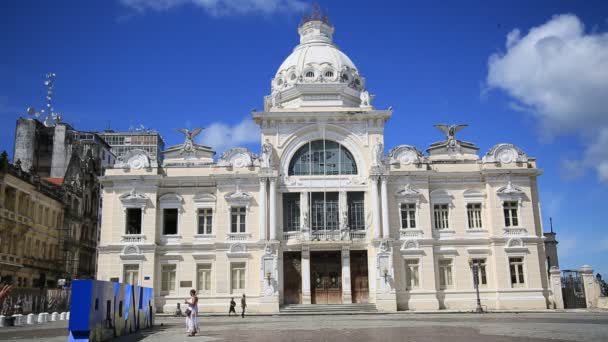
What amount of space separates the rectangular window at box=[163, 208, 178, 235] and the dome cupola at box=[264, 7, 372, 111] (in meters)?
11.4

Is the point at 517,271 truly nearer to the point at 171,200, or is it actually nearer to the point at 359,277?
the point at 359,277

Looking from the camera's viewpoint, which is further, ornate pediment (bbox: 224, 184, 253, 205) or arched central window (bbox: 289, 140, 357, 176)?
arched central window (bbox: 289, 140, 357, 176)

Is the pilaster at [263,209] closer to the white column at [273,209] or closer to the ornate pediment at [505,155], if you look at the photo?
the white column at [273,209]

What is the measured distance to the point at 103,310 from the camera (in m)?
18.6

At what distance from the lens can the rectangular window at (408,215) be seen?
43.8 meters

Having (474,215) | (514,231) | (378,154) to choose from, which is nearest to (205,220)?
(378,154)

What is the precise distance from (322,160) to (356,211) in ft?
15.7

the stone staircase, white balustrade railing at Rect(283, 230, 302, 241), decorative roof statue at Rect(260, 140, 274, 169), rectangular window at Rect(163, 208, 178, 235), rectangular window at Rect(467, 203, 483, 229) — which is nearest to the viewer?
the stone staircase

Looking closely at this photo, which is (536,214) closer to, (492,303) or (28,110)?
(492,303)

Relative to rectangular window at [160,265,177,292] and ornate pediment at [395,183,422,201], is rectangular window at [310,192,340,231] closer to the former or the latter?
ornate pediment at [395,183,422,201]

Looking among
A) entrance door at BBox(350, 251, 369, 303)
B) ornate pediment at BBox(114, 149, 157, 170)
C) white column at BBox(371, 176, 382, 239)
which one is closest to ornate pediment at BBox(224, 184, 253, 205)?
ornate pediment at BBox(114, 149, 157, 170)

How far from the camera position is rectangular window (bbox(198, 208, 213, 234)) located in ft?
145

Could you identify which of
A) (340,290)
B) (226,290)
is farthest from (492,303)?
(226,290)

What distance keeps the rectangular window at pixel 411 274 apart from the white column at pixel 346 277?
4.32 m
